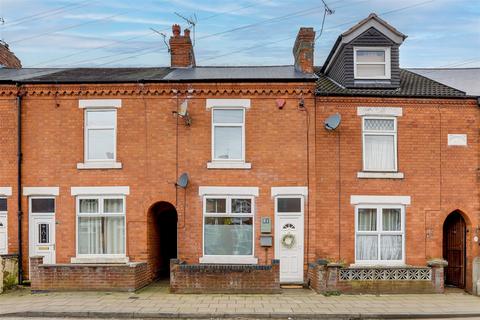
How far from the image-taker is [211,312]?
1171 centimetres

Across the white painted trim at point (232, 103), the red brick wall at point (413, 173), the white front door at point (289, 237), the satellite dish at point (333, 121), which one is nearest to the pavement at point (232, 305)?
the white front door at point (289, 237)

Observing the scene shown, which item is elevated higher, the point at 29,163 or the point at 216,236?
the point at 29,163

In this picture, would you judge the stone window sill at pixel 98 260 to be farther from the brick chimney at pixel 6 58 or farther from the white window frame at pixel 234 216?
the brick chimney at pixel 6 58

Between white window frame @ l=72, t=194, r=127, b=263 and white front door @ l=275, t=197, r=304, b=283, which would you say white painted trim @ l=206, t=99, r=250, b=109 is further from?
white window frame @ l=72, t=194, r=127, b=263

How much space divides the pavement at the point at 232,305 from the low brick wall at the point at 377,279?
0.98 ft

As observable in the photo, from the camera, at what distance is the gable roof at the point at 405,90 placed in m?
16.0

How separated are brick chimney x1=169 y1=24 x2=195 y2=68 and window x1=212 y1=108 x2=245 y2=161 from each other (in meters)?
3.39

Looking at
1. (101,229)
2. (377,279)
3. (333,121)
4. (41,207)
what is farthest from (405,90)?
(41,207)

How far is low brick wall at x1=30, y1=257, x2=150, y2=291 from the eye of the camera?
13953 millimetres

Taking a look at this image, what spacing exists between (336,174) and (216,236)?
14.3 ft

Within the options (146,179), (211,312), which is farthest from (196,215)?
(211,312)

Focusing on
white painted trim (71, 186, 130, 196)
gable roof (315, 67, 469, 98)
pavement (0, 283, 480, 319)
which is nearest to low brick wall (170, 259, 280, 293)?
pavement (0, 283, 480, 319)

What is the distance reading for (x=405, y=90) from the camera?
54.3ft

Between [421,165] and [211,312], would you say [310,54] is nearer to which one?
[421,165]
